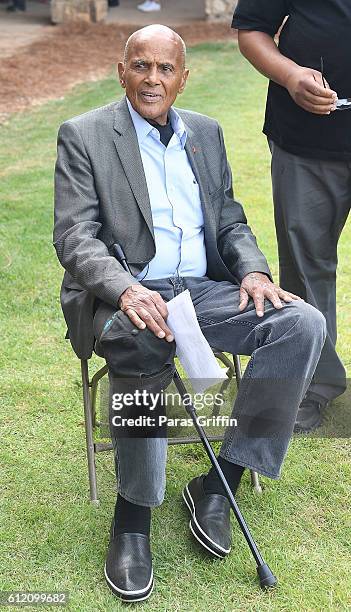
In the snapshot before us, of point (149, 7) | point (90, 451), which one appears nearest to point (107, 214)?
point (90, 451)

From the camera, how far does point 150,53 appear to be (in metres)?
3.23

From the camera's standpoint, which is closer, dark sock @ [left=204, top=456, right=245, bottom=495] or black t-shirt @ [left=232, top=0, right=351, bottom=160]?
dark sock @ [left=204, top=456, right=245, bottom=495]

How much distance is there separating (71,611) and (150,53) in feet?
6.05

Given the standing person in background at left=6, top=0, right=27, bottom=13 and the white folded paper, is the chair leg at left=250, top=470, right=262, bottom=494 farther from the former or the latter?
the standing person in background at left=6, top=0, right=27, bottom=13

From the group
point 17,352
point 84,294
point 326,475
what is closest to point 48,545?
point 84,294

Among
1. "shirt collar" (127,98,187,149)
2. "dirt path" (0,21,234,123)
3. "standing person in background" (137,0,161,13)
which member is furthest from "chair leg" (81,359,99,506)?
"standing person in background" (137,0,161,13)

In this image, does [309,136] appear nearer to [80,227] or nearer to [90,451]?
[80,227]

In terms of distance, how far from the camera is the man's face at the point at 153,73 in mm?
3234

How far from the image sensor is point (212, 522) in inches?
123

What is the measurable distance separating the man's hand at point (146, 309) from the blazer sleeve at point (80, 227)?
0.04 metres

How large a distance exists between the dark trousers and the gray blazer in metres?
0.37

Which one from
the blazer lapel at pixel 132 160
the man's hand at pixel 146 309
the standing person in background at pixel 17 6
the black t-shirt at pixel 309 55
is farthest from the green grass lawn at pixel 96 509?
the standing person in background at pixel 17 6

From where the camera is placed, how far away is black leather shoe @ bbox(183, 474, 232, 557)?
3.07 m

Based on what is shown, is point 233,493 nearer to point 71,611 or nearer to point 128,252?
point 71,611
